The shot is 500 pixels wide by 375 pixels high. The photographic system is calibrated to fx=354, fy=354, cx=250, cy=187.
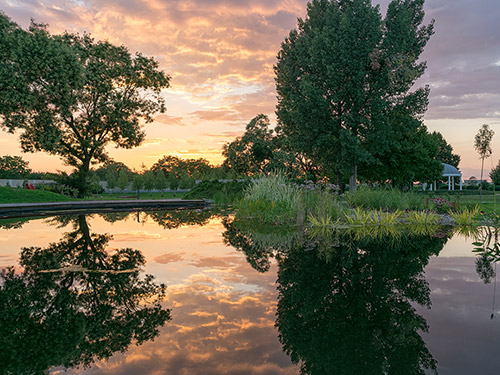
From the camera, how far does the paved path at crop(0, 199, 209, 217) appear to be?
16.8 metres

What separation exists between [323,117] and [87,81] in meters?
18.2

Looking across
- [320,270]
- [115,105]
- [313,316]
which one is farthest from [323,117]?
[313,316]

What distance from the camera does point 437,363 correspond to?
2801mm

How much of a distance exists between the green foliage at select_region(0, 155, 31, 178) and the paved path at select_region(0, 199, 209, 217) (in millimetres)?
47103

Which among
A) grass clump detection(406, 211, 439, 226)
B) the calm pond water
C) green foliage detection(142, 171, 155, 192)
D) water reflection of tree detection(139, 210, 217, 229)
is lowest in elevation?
water reflection of tree detection(139, 210, 217, 229)

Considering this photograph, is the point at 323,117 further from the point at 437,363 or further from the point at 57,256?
the point at 437,363

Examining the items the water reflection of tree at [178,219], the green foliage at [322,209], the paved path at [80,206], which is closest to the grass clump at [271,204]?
the green foliage at [322,209]

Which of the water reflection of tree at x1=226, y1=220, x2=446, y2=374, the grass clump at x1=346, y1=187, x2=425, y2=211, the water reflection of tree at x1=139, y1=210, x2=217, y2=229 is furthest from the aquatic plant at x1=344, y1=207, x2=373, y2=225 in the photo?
the water reflection of tree at x1=139, y1=210, x2=217, y2=229

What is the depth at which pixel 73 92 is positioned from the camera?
27469mm

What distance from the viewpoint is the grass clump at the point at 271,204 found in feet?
39.1

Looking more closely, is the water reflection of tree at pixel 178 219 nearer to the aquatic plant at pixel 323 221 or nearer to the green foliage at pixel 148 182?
the aquatic plant at pixel 323 221

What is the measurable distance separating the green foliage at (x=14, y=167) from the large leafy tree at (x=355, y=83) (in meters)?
52.4

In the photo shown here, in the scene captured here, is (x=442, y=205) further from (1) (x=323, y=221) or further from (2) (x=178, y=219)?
(2) (x=178, y=219)

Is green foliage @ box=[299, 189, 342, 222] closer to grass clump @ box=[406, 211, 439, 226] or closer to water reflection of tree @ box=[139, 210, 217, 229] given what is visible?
grass clump @ box=[406, 211, 439, 226]
